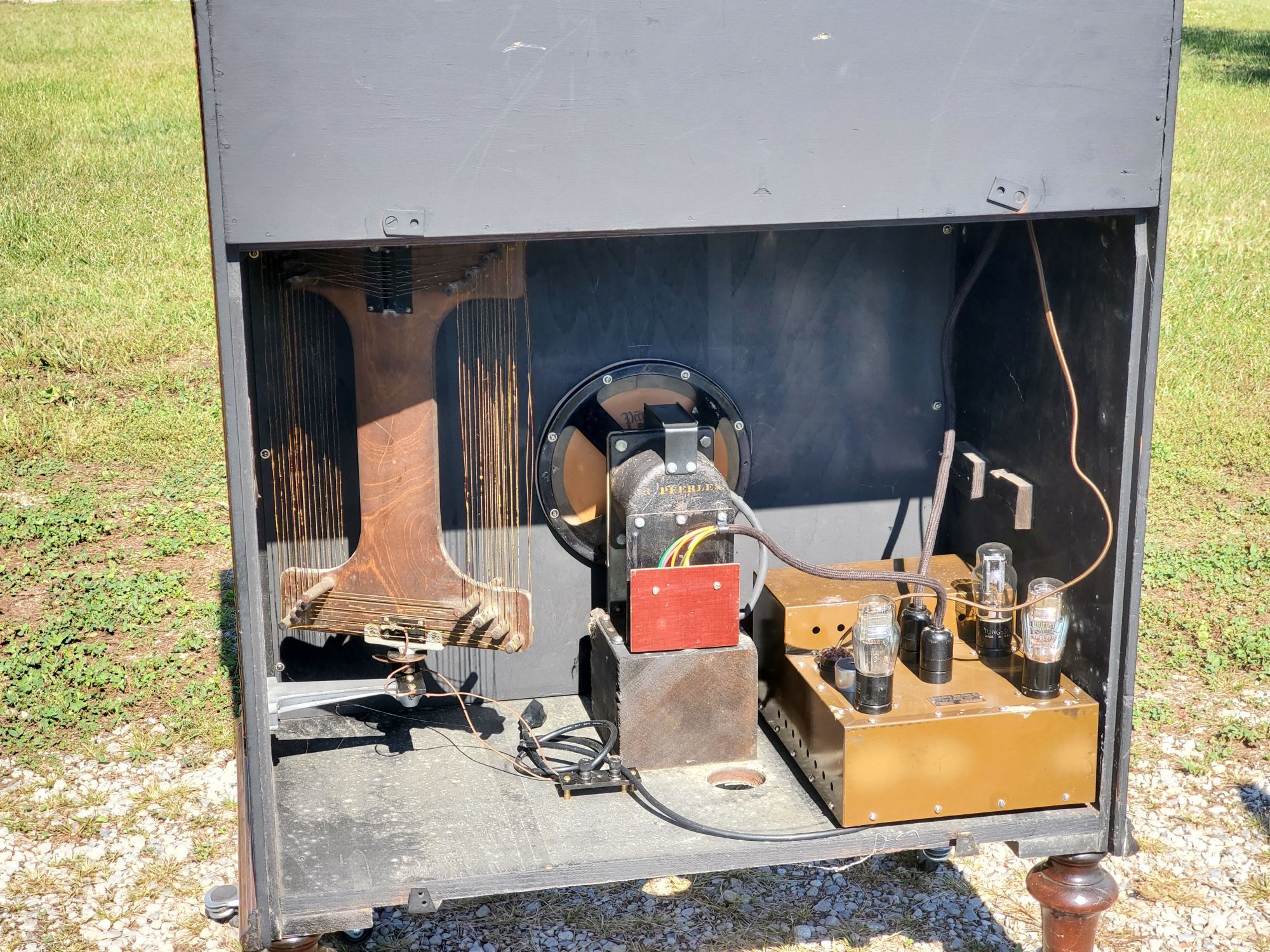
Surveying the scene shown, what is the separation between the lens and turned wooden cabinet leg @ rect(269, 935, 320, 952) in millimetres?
2287

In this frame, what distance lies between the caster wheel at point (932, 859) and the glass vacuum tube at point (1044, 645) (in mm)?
798

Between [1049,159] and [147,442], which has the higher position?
[1049,159]

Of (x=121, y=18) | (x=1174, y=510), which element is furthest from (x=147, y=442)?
(x=121, y=18)

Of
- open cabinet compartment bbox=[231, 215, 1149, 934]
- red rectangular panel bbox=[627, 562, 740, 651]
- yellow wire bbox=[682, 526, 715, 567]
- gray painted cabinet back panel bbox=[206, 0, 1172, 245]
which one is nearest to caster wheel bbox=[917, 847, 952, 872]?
open cabinet compartment bbox=[231, 215, 1149, 934]

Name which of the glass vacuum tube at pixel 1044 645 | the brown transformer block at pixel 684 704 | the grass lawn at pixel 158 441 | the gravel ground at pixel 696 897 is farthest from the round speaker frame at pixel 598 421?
the grass lawn at pixel 158 441

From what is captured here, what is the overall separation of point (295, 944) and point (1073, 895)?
1.47 metres

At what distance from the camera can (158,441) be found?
5703 mm

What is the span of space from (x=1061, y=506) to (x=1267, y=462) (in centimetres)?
353

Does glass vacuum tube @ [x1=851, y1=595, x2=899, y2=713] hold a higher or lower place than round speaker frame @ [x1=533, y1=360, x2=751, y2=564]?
lower

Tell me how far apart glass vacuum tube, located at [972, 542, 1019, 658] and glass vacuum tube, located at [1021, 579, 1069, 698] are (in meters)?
0.16

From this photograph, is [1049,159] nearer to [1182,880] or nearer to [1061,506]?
[1061,506]

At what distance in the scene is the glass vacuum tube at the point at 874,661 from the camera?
2.45 meters

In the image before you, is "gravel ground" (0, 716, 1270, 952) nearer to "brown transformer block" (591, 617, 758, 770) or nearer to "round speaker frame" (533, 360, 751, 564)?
"brown transformer block" (591, 617, 758, 770)

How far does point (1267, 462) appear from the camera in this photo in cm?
559
